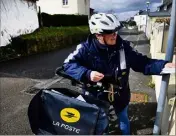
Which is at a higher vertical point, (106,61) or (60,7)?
(60,7)

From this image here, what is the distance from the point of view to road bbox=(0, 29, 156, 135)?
12.1 ft

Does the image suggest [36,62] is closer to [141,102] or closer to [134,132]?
[141,102]

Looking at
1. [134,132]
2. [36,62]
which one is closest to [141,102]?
[134,132]

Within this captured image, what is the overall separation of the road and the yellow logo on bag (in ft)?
4.54

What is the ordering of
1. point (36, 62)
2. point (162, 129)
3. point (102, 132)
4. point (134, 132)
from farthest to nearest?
point (36, 62)
point (134, 132)
point (162, 129)
point (102, 132)

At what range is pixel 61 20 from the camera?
71.7 feet

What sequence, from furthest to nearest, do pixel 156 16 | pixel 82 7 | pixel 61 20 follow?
pixel 82 7 → pixel 156 16 → pixel 61 20

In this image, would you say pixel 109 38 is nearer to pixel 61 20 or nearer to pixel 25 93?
pixel 25 93

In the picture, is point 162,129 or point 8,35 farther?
point 8,35

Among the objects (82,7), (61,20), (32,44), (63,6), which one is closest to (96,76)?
(32,44)

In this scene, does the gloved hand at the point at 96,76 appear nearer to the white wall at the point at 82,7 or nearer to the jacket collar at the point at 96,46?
the jacket collar at the point at 96,46

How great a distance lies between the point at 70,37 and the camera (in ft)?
55.1

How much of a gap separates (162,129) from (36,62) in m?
7.41

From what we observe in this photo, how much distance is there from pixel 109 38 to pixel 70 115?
919 mm
